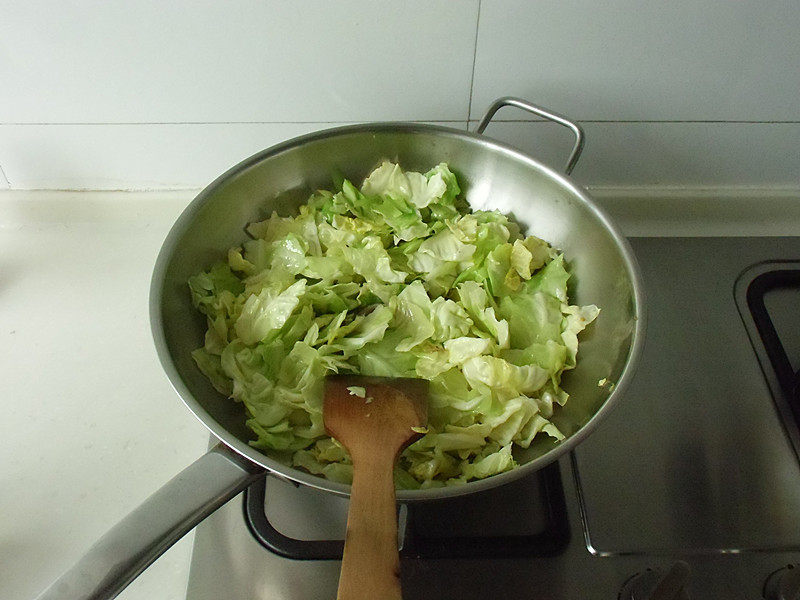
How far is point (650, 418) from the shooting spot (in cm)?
81

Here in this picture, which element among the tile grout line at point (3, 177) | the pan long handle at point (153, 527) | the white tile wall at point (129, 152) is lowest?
the pan long handle at point (153, 527)

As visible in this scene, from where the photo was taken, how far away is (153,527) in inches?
22.0

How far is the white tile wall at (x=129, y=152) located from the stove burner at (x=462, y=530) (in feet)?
1.70

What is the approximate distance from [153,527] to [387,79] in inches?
25.3

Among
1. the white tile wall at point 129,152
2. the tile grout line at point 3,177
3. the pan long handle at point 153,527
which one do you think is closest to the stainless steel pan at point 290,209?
the pan long handle at point 153,527

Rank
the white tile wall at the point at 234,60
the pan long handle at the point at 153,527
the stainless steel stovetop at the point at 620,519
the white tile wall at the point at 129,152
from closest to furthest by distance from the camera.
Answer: the pan long handle at the point at 153,527, the stainless steel stovetop at the point at 620,519, the white tile wall at the point at 234,60, the white tile wall at the point at 129,152

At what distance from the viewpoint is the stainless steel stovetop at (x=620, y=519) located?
0.69 metres

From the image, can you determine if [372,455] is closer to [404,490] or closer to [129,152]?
[404,490]

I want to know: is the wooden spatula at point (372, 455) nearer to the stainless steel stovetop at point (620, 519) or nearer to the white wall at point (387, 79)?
the stainless steel stovetop at point (620, 519)

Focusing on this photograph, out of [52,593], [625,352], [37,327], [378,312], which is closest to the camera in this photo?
[52,593]

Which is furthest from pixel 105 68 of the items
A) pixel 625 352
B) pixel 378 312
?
pixel 625 352

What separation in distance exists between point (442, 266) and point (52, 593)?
56 centimetres

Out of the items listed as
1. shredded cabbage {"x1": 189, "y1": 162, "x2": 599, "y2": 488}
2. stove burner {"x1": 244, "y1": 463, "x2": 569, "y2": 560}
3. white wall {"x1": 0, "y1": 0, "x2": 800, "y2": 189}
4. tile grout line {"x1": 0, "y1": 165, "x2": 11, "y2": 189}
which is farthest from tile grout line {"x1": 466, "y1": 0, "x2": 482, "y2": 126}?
tile grout line {"x1": 0, "y1": 165, "x2": 11, "y2": 189}

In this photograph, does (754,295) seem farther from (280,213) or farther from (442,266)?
(280,213)
